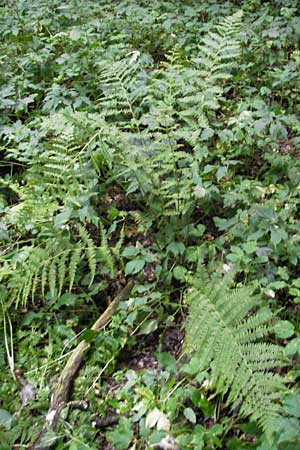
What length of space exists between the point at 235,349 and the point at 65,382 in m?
0.87

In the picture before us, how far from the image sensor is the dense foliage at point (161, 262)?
1.92 meters

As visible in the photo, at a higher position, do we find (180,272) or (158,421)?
(180,272)

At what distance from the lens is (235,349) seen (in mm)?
1819

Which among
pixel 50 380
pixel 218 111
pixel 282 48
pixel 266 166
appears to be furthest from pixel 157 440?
pixel 282 48

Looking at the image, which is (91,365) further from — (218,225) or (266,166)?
(266,166)

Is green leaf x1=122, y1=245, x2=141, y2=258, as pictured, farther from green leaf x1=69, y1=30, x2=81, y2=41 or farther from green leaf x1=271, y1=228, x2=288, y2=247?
green leaf x1=69, y1=30, x2=81, y2=41

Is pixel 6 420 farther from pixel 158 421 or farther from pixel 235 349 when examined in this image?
pixel 235 349

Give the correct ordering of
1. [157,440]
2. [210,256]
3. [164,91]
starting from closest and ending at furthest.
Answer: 1. [157,440]
2. [210,256]
3. [164,91]

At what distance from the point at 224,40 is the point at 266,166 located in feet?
2.66

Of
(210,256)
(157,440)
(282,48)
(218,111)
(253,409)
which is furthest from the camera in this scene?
(282,48)

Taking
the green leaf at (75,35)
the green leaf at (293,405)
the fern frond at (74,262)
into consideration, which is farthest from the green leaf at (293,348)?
the green leaf at (75,35)

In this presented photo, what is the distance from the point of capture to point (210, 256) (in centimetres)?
249

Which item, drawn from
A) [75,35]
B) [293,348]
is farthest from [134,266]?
[75,35]

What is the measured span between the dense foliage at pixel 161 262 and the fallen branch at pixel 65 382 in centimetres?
4
